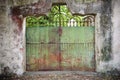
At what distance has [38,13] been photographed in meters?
8.91

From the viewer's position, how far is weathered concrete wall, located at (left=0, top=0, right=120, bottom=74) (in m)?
8.88

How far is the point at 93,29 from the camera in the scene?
9.46m

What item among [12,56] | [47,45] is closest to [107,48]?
[47,45]

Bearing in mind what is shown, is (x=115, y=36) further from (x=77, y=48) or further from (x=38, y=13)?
(x=38, y=13)

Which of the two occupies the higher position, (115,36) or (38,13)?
(38,13)

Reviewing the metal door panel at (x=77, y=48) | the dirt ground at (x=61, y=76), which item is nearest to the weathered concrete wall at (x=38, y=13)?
the dirt ground at (x=61, y=76)

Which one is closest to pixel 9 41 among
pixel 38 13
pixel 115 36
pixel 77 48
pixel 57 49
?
pixel 38 13

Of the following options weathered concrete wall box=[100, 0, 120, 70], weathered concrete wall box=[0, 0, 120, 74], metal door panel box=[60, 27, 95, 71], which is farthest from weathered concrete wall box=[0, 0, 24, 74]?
weathered concrete wall box=[100, 0, 120, 70]

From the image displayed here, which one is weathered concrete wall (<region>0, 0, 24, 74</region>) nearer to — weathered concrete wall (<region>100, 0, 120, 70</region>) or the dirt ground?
the dirt ground

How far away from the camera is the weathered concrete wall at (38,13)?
888 cm

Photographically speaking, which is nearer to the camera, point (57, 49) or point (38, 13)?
point (38, 13)

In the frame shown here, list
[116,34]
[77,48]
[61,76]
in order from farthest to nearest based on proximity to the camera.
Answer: [77,48] < [116,34] < [61,76]

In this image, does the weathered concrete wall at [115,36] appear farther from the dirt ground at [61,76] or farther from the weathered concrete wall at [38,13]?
the dirt ground at [61,76]

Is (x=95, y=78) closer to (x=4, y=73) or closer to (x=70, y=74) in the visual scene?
(x=70, y=74)
